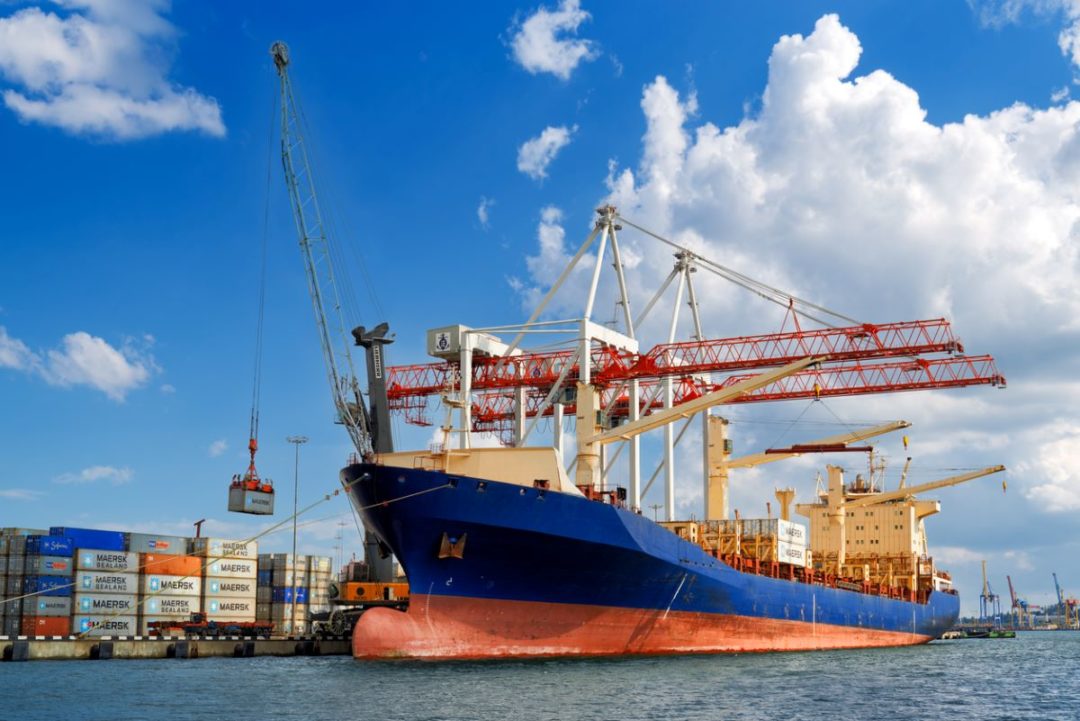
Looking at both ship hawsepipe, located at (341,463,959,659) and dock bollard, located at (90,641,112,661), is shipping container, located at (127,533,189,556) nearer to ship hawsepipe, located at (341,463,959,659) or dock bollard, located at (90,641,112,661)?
dock bollard, located at (90,641,112,661)

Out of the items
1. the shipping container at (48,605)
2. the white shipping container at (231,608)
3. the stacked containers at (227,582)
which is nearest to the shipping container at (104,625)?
the shipping container at (48,605)

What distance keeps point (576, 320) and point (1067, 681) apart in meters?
19.0

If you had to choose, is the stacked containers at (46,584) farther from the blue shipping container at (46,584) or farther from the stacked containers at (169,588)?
the stacked containers at (169,588)

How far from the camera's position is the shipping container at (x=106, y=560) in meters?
48.7

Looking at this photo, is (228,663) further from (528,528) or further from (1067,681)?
(1067,681)

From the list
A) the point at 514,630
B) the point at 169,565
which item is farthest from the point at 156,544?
the point at 514,630

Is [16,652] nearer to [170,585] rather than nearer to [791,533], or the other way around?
[170,585]

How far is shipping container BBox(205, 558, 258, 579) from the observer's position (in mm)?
53906

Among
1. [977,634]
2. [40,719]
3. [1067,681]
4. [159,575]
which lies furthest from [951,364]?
[977,634]

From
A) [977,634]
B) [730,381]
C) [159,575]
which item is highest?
[730,381]

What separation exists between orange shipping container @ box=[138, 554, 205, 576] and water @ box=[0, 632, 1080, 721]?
1473 cm

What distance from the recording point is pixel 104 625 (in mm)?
48875

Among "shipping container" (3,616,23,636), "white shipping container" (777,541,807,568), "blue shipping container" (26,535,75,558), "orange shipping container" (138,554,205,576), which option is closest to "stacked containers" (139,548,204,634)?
"orange shipping container" (138,554,205,576)

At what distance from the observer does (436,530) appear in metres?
30.4
